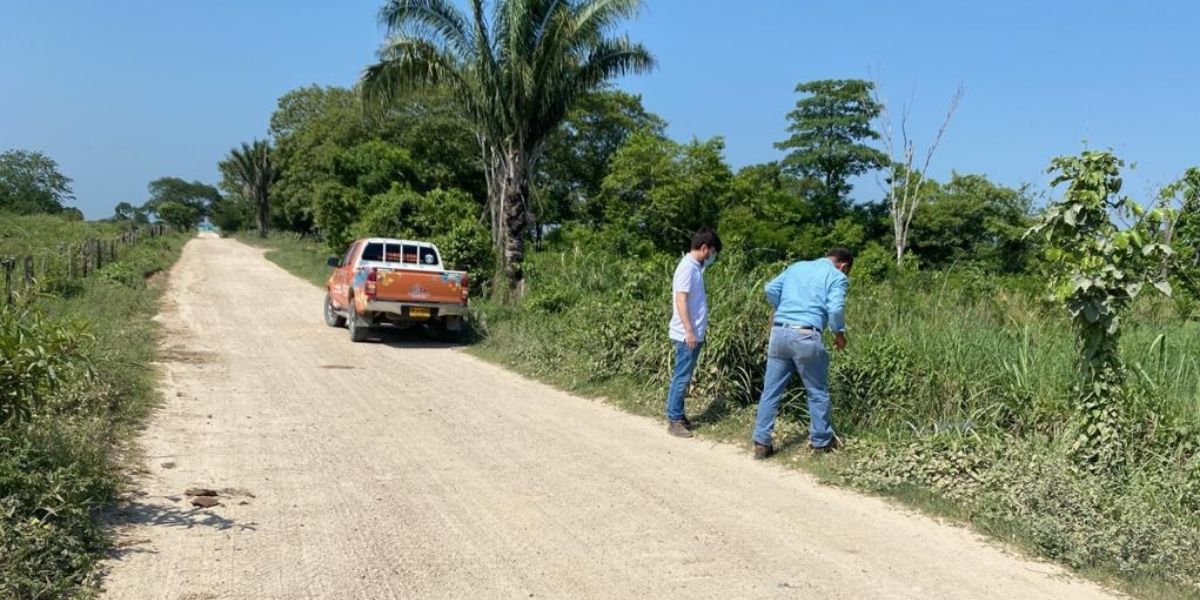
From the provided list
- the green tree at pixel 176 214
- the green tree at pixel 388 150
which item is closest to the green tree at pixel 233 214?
the green tree at pixel 176 214

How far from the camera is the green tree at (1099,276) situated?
5.91 m

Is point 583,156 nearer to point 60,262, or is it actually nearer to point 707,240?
point 60,262

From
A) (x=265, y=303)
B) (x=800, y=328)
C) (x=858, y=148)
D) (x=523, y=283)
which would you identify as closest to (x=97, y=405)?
(x=800, y=328)

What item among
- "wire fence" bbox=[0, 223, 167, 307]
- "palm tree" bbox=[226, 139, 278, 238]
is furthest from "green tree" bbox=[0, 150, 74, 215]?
"wire fence" bbox=[0, 223, 167, 307]

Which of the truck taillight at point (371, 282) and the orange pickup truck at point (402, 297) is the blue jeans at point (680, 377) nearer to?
the orange pickup truck at point (402, 297)

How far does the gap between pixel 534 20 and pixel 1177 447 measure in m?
12.3

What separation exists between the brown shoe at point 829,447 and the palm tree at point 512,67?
33.2 feet

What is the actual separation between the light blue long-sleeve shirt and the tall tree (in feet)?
128

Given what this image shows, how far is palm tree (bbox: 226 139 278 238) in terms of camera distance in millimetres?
69312

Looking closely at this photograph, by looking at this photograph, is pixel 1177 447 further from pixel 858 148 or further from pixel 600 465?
pixel 858 148

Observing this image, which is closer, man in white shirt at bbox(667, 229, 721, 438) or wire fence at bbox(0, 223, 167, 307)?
man in white shirt at bbox(667, 229, 721, 438)

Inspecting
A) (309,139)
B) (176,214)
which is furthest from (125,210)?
(309,139)

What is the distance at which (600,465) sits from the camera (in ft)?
22.0

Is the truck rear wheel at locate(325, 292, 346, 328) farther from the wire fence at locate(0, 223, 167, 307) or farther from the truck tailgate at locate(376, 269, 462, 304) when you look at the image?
the wire fence at locate(0, 223, 167, 307)
